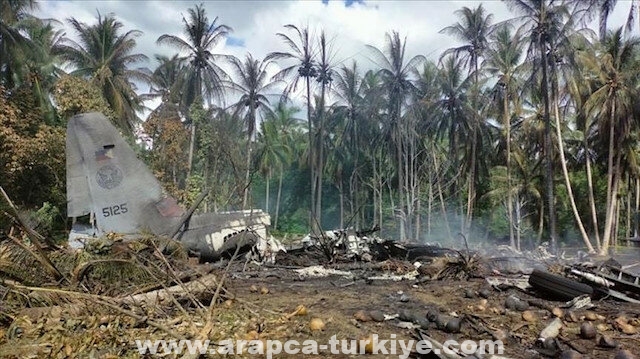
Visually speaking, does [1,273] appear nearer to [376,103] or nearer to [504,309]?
[504,309]

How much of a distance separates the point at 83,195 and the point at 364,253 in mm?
7992

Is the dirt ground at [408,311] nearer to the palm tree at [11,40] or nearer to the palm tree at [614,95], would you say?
the palm tree at [11,40]

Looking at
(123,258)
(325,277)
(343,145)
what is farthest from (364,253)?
(343,145)

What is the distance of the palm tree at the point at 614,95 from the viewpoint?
2703 cm

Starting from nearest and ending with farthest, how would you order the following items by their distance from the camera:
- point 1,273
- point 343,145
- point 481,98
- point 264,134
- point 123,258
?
point 1,273 < point 123,258 < point 481,98 < point 343,145 < point 264,134

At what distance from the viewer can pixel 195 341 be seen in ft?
15.6

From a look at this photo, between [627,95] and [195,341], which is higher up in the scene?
[627,95]

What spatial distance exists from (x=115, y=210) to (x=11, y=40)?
612 inches

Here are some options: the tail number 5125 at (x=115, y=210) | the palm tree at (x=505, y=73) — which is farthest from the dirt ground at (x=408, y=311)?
the palm tree at (x=505, y=73)

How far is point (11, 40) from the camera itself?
70.1 ft

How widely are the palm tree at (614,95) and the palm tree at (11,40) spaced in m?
29.9

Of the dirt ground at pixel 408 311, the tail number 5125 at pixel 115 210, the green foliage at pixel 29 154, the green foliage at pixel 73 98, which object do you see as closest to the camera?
the dirt ground at pixel 408 311

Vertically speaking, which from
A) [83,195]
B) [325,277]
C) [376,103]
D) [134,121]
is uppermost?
[376,103]

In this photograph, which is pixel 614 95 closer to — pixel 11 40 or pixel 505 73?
pixel 505 73
